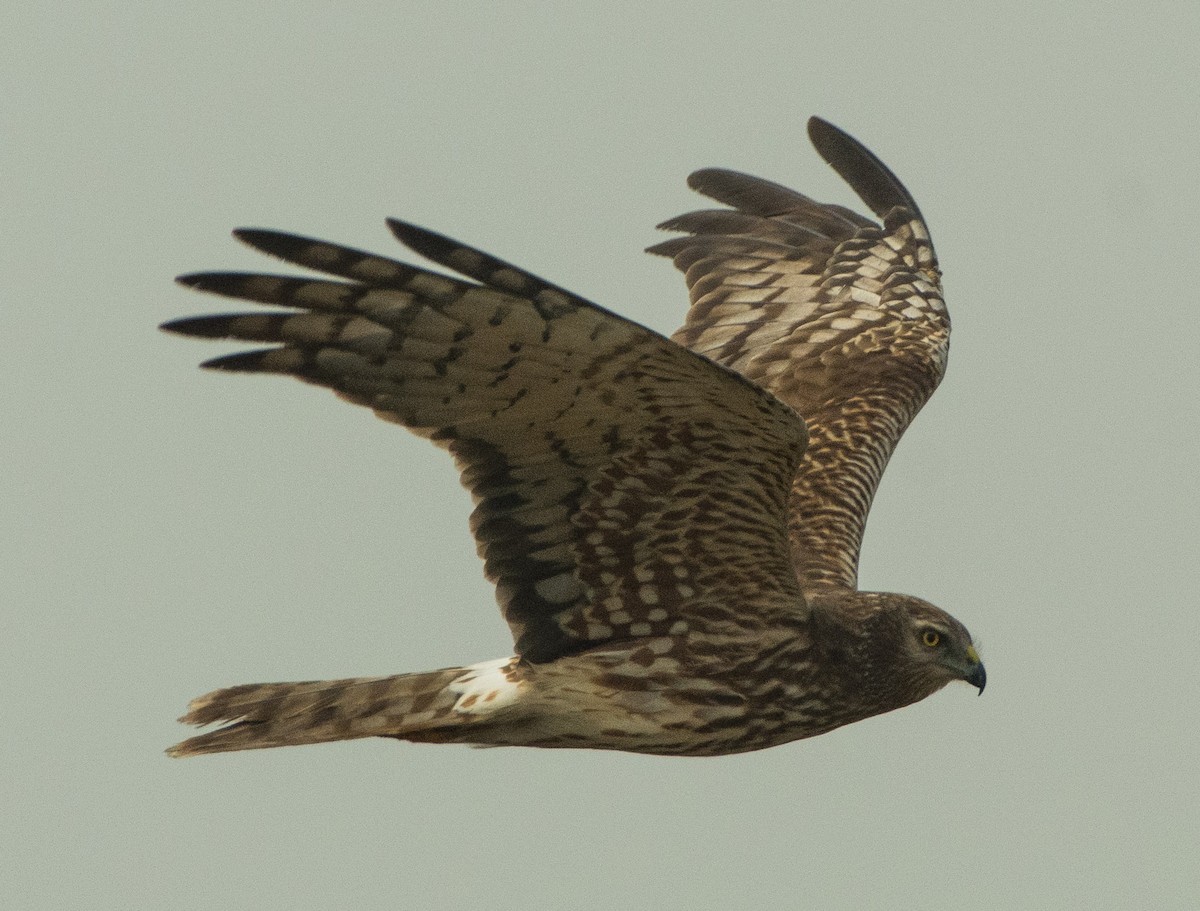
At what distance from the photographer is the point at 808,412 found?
29.7ft

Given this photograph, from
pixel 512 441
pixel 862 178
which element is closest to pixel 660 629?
pixel 512 441

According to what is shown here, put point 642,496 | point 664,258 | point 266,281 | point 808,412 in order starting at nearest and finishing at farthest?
1. point 266,281
2. point 642,496
3. point 808,412
4. point 664,258

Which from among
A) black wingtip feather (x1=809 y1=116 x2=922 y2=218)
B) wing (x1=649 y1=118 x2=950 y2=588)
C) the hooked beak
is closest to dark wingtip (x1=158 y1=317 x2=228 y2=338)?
wing (x1=649 y1=118 x2=950 y2=588)

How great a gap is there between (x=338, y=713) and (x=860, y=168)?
457 centimetres

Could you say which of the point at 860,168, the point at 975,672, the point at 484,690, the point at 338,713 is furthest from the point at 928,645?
the point at 860,168

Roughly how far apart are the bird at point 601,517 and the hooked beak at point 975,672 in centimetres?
1

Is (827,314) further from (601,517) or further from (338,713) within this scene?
(338,713)

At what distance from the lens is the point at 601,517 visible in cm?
724

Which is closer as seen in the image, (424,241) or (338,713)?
(424,241)

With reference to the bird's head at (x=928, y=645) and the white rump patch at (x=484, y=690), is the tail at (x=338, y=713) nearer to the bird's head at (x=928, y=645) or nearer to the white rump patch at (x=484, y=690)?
the white rump patch at (x=484, y=690)

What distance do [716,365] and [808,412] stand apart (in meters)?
2.97

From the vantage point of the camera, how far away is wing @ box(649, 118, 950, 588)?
8.54m

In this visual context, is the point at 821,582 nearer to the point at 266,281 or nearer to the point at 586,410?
the point at 586,410

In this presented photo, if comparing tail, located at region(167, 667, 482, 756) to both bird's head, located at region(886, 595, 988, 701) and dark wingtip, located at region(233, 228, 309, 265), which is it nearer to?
bird's head, located at region(886, 595, 988, 701)
